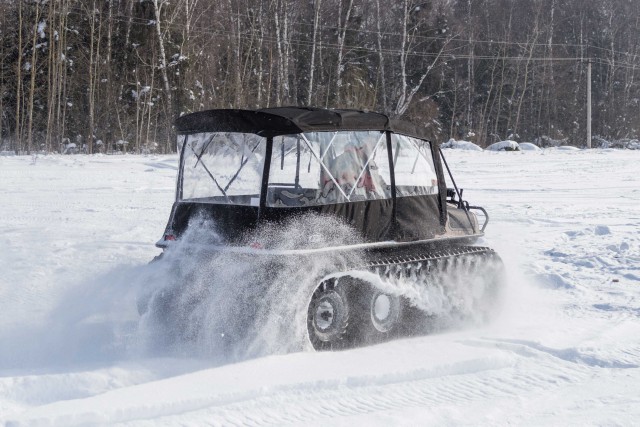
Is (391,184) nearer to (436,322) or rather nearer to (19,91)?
(436,322)

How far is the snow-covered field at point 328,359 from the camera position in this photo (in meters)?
4.80

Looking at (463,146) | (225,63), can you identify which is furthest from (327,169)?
(225,63)

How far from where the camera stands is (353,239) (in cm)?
645

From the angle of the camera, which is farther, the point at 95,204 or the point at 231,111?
the point at 95,204

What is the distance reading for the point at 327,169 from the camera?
645cm

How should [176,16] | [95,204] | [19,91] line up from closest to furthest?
[95,204]
[19,91]
[176,16]

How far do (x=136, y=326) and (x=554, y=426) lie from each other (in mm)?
3653

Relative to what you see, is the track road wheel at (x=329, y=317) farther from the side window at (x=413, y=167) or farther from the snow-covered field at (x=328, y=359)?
the side window at (x=413, y=167)

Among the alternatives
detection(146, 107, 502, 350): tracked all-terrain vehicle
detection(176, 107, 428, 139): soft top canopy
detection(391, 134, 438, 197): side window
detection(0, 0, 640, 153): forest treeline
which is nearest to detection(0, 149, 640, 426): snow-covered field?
detection(146, 107, 502, 350): tracked all-terrain vehicle

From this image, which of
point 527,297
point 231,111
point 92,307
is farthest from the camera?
point 527,297

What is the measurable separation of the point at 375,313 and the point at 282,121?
182 centimetres

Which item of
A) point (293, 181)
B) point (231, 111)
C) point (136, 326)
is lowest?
point (136, 326)

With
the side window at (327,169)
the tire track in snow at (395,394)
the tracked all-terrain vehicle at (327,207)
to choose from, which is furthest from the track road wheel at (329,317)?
the tire track in snow at (395,394)

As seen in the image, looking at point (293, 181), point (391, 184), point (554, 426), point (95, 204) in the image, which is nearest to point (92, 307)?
point (293, 181)
